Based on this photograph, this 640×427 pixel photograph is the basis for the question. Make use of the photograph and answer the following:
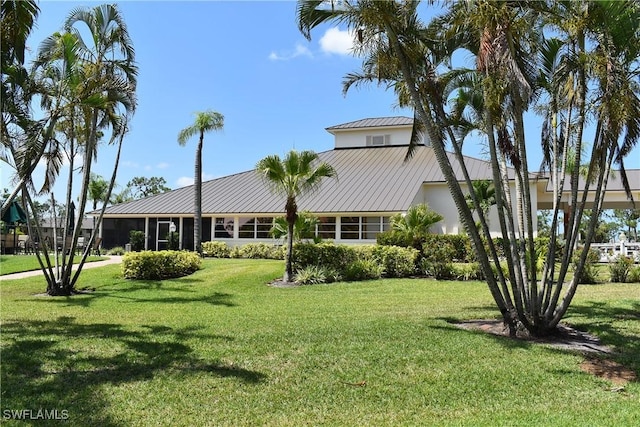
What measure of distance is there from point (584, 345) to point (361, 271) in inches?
347

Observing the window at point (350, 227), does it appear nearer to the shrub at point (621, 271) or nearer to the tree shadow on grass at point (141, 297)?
the shrub at point (621, 271)

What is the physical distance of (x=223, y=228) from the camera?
28.7 metres

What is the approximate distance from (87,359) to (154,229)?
25074 millimetres

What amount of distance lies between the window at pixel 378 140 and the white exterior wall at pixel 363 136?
0.20 m

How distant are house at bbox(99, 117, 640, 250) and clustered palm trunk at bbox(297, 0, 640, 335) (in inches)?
580

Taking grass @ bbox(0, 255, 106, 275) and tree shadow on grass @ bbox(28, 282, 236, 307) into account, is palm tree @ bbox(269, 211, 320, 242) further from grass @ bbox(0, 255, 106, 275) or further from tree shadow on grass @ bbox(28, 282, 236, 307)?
grass @ bbox(0, 255, 106, 275)

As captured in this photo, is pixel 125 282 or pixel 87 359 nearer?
pixel 87 359

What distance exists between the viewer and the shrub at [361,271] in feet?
52.6

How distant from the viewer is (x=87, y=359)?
20.5 feet

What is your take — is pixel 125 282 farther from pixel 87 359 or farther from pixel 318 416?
pixel 318 416

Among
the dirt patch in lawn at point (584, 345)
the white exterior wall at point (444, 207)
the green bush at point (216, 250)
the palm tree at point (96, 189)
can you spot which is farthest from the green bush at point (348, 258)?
the palm tree at point (96, 189)

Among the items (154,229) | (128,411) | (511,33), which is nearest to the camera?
(128,411)

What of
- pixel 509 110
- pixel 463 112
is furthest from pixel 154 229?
pixel 509 110

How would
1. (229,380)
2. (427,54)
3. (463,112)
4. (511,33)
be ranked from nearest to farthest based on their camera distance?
(229,380) < (511,33) < (427,54) < (463,112)
